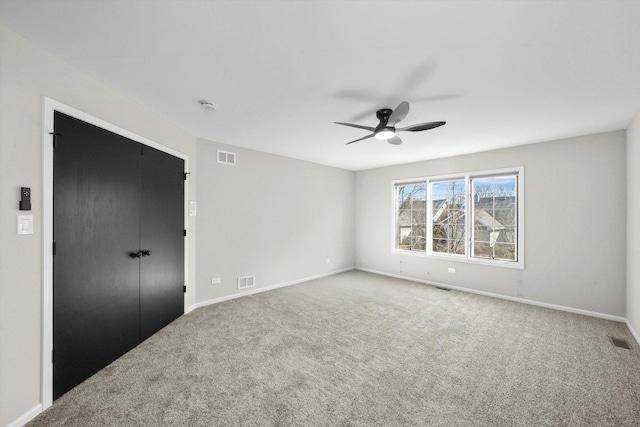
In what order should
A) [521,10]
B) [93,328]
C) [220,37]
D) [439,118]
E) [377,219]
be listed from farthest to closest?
[377,219]
[439,118]
[93,328]
[220,37]
[521,10]

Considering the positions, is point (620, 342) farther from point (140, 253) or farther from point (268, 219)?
point (140, 253)

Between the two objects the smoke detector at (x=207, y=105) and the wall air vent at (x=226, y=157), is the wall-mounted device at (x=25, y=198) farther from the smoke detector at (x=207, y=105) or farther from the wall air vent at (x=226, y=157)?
the wall air vent at (x=226, y=157)

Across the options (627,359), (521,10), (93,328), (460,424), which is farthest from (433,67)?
(93,328)

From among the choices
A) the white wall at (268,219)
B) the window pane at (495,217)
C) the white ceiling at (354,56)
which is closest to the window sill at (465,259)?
the window pane at (495,217)

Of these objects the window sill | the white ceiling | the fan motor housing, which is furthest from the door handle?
the window sill

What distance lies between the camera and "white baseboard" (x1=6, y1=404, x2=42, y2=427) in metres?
1.66

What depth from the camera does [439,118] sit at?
3.10 m

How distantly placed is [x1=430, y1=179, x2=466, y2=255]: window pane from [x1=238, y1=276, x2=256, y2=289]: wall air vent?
12.6ft

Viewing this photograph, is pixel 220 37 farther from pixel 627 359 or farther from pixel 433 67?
pixel 627 359

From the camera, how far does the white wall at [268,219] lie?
4.08 metres

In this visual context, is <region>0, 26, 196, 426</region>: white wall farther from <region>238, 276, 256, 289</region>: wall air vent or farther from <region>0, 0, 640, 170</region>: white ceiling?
<region>238, 276, 256, 289</region>: wall air vent

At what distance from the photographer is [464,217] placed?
16.5 ft

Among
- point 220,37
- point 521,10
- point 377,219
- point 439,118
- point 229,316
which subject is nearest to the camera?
point 521,10

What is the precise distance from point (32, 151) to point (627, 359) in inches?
219
